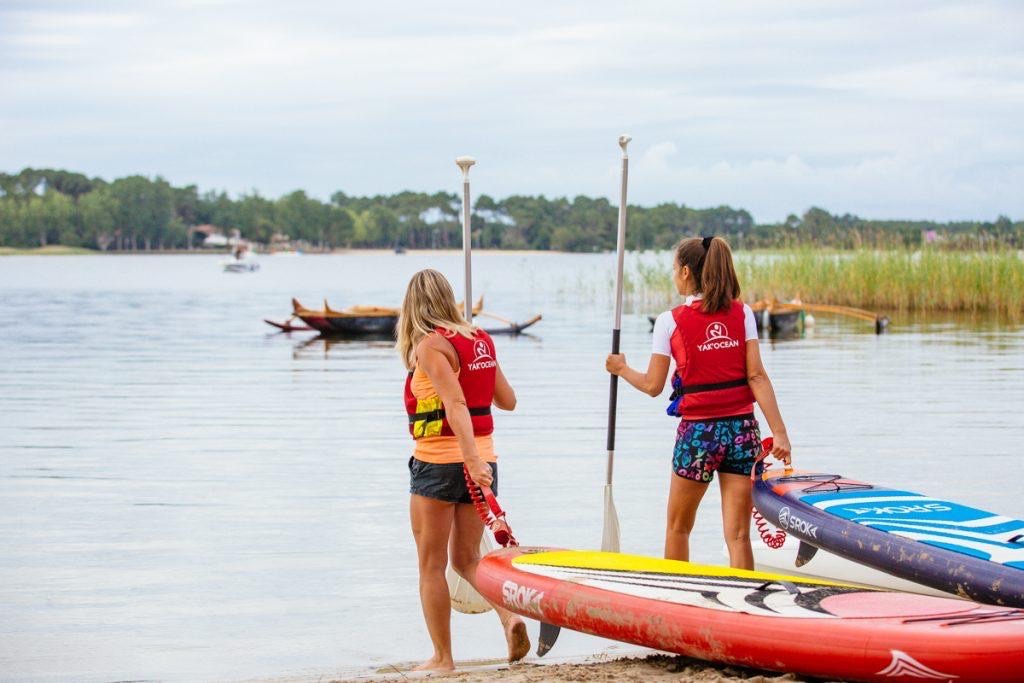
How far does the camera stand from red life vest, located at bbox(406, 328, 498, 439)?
5.26m

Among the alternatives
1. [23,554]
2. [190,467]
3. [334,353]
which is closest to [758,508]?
[23,554]

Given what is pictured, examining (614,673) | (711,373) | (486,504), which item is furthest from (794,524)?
(486,504)

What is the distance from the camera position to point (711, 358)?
5.82m

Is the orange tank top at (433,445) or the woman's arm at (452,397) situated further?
the orange tank top at (433,445)

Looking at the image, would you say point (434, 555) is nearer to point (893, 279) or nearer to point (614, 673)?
point (614, 673)

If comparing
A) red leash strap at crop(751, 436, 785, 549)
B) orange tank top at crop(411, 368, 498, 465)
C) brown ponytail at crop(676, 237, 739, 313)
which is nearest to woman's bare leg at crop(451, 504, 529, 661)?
orange tank top at crop(411, 368, 498, 465)

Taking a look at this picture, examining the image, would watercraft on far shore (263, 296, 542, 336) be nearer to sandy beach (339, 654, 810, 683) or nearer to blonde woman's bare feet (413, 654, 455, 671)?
blonde woman's bare feet (413, 654, 455, 671)

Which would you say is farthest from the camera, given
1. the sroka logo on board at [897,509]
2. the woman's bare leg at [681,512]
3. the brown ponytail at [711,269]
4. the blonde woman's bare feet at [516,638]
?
the sroka logo on board at [897,509]

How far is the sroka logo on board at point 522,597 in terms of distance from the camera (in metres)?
5.21

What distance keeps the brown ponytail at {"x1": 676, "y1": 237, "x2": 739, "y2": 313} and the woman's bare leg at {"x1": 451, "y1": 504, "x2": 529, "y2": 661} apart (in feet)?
4.58

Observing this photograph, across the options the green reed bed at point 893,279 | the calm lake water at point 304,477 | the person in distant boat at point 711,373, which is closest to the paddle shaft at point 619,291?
the person in distant boat at point 711,373

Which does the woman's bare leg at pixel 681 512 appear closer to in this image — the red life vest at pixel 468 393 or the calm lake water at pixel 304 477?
the calm lake water at pixel 304 477

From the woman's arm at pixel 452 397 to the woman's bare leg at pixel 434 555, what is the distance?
281 mm

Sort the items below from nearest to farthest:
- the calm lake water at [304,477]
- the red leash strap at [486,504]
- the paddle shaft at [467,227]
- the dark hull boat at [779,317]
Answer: the red leash strap at [486,504]
the calm lake water at [304,477]
the paddle shaft at [467,227]
the dark hull boat at [779,317]
